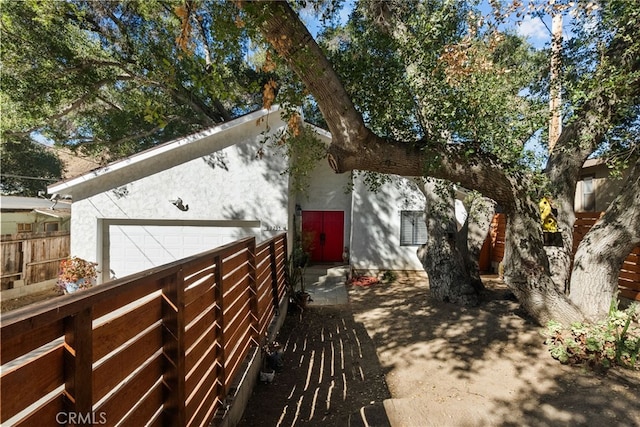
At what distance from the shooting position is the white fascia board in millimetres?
8961

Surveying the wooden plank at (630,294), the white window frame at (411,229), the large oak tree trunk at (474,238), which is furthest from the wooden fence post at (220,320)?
the white window frame at (411,229)

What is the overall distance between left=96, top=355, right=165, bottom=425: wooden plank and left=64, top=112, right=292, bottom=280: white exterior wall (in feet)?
24.7

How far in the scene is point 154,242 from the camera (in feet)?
31.4

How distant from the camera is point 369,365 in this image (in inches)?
191

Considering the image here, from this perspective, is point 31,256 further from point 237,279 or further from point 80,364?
point 80,364

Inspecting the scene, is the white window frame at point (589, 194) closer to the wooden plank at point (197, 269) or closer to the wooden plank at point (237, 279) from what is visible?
the wooden plank at point (237, 279)

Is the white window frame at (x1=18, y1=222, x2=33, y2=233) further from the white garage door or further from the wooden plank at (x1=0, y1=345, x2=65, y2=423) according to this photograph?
the wooden plank at (x1=0, y1=345, x2=65, y2=423)

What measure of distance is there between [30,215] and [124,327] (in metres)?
18.2

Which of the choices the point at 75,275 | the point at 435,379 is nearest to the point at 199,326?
the point at 435,379

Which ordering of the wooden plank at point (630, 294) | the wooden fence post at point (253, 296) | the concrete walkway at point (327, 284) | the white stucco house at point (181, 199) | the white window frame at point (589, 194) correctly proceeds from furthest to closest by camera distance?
the white window frame at point (589, 194), the white stucco house at point (181, 199), the concrete walkway at point (327, 284), the wooden plank at point (630, 294), the wooden fence post at point (253, 296)

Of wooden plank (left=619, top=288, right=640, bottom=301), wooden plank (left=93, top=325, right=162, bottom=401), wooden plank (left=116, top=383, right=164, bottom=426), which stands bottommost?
wooden plank (left=619, top=288, right=640, bottom=301)

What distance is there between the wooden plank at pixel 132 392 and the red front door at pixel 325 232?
10.9 meters

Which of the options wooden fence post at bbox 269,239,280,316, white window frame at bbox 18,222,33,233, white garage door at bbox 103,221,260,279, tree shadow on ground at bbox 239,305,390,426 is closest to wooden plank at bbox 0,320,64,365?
tree shadow on ground at bbox 239,305,390,426

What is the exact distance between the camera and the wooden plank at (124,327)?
150 cm
